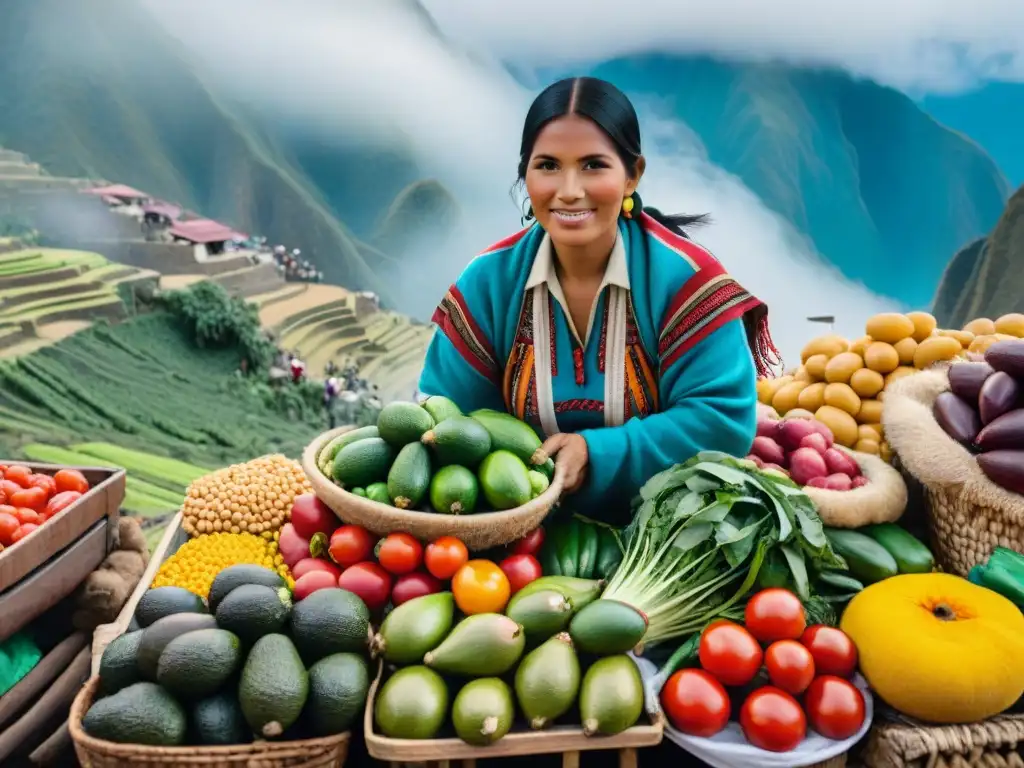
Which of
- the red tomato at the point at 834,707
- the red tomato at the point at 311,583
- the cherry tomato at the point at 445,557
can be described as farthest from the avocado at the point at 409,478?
the red tomato at the point at 834,707

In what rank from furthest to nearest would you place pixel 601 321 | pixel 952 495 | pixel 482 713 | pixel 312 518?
pixel 601 321 < pixel 952 495 < pixel 312 518 < pixel 482 713

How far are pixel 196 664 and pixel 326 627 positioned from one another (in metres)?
0.26

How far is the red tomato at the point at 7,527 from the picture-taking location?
2301mm

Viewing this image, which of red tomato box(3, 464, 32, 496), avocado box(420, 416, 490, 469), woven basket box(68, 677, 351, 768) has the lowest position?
red tomato box(3, 464, 32, 496)

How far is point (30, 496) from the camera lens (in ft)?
8.25

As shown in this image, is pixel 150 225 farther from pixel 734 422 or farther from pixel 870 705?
pixel 870 705

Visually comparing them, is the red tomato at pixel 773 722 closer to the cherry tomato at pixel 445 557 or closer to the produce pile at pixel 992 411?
the cherry tomato at pixel 445 557

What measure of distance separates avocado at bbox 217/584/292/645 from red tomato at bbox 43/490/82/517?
1.18 metres

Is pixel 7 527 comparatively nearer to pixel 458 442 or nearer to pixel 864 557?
pixel 458 442

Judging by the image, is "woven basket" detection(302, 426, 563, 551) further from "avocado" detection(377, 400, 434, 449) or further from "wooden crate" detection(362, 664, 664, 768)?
"wooden crate" detection(362, 664, 664, 768)

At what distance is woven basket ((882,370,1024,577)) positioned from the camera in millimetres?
2076

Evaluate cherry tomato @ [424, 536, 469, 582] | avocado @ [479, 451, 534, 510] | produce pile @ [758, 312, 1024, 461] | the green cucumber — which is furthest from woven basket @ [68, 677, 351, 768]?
produce pile @ [758, 312, 1024, 461]

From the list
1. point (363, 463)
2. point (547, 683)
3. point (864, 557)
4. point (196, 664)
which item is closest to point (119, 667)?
point (196, 664)

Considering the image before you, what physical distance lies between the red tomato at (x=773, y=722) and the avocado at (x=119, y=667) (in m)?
1.29
